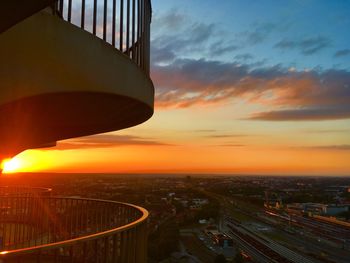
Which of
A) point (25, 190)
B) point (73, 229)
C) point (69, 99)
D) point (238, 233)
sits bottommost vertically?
point (238, 233)

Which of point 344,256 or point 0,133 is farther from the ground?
point 0,133

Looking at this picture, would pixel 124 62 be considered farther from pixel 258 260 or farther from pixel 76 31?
pixel 258 260

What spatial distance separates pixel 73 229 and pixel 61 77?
10.7 feet

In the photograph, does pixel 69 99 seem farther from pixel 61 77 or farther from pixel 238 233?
pixel 238 233

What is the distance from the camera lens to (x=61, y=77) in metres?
3.94

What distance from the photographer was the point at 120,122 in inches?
267

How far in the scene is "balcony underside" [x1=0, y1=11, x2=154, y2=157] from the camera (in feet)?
12.1

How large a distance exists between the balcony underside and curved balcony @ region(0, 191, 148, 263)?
4.50 feet

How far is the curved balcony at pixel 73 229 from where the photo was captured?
343 cm

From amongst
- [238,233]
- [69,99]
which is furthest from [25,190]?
[238,233]

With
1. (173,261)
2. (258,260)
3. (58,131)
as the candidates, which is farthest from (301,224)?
(58,131)

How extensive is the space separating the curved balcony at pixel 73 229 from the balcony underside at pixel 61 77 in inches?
54.0

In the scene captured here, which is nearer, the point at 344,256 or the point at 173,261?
the point at 173,261

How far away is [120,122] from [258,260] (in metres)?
34.8
